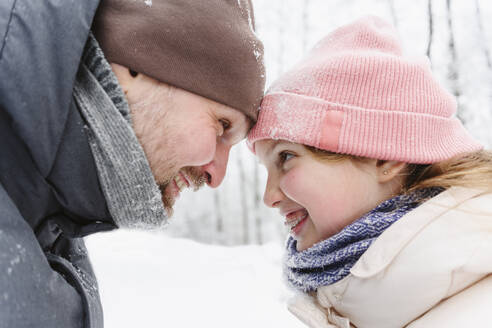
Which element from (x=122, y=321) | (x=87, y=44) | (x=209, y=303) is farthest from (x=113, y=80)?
(x=209, y=303)

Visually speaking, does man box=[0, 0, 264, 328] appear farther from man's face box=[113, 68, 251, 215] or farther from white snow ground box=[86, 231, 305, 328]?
white snow ground box=[86, 231, 305, 328]

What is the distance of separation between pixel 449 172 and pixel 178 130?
1106 millimetres

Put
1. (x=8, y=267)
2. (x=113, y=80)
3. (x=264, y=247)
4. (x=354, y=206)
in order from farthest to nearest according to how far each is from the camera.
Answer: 1. (x=264, y=247)
2. (x=354, y=206)
3. (x=113, y=80)
4. (x=8, y=267)

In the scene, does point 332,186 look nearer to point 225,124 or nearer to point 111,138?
point 225,124

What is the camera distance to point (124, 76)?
126cm

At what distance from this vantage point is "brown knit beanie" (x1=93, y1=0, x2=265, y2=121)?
4.06 feet

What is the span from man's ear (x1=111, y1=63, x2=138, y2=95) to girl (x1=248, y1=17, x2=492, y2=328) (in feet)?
1.91

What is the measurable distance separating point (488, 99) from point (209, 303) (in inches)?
330

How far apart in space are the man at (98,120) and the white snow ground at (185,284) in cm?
207

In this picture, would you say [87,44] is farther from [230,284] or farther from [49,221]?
[230,284]

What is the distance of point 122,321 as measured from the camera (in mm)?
3223

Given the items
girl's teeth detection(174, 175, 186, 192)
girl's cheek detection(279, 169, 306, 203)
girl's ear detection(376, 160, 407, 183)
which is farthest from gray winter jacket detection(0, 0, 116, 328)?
girl's ear detection(376, 160, 407, 183)

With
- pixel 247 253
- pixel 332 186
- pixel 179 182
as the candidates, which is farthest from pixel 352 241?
pixel 247 253

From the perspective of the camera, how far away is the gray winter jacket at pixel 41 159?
94 centimetres
